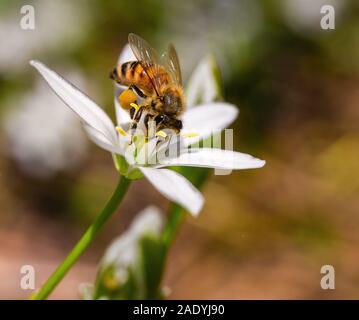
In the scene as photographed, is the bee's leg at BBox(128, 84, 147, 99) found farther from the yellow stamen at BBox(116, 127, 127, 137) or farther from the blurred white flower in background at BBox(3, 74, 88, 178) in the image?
the blurred white flower in background at BBox(3, 74, 88, 178)

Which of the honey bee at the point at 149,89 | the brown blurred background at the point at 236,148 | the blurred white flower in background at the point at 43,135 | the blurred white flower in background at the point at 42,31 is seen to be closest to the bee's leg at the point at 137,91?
the honey bee at the point at 149,89

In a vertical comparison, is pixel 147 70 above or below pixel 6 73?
below

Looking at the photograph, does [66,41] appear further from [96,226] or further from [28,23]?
[96,226]

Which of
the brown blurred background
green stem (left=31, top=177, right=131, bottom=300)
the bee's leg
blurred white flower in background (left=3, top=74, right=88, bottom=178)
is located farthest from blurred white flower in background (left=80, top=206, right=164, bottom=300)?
blurred white flower in background (left=3, top=74, right=88, bottom=178)

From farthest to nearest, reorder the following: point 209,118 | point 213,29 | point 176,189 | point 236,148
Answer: point 213,29 → point 236,148 → point 209,118 → point 176,189

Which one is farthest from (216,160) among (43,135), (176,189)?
(43,135)

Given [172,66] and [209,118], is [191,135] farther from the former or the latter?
[172,66]
